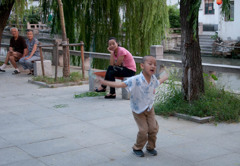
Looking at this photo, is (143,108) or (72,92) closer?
(143,108)

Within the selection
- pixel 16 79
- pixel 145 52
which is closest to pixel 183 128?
pixel 16 79

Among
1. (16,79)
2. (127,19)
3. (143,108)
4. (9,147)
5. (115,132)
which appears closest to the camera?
(143,108)

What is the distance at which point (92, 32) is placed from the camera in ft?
55.0

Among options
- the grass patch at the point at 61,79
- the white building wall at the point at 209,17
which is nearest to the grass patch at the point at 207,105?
the grass patch at the point at 61,79

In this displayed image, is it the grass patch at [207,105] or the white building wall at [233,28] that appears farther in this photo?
the white building wall at [233,28]

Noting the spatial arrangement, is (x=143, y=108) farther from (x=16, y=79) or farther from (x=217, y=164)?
(x=16, y=79)

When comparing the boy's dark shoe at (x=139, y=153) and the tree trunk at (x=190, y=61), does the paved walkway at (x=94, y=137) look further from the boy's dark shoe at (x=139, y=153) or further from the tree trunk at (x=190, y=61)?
the tree trunk at (x=190, y=61)

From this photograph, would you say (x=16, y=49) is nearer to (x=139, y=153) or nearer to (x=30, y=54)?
(x=30, y=54)

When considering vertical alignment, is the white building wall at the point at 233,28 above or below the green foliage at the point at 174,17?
below

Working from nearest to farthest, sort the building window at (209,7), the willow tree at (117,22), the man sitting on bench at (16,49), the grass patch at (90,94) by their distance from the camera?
the grass patch at (90,94) < the man sitting on bench at (16,49) < the willow tree at (117,22) < the building window at (209,7)

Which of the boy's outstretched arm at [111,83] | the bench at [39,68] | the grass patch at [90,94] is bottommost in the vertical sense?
the grass patch at [90,94]

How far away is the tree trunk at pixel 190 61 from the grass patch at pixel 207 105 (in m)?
0.17

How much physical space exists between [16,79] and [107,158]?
8003mm

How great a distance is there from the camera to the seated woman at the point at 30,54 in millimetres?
12953
